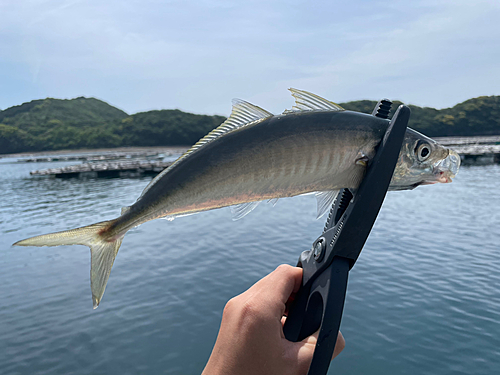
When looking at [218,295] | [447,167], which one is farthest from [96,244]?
[218,295]

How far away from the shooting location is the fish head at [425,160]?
5.55 feet

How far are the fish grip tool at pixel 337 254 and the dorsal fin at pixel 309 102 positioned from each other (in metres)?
0.29

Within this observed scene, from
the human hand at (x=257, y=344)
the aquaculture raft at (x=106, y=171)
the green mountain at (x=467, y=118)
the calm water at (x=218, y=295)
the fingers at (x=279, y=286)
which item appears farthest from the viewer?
the green mountain at (x=467, y=118)

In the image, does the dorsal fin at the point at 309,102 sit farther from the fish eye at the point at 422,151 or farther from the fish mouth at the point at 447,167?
the fish mouth at the point at 447,167

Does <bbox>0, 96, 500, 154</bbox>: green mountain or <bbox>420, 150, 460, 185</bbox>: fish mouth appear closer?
<bbox>420, 150, 460, 185</bbox>: fish mouth

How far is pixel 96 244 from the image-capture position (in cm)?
159

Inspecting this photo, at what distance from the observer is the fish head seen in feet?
5.55

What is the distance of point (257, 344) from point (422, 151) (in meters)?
1.23

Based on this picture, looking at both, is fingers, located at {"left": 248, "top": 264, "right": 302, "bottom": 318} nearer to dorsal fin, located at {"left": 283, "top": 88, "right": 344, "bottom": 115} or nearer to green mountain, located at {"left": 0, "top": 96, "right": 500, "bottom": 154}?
dorsal fin, located at {"left": 283, "top": 88, "right": 344, "bottom": 115}

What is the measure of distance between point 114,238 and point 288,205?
3240cm

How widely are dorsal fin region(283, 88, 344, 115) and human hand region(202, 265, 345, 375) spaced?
3.12ft

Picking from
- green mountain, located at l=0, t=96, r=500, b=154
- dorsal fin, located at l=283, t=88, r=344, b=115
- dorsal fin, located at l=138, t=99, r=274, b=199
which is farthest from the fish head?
green mountain, located at l=0, t=96, r=500, b=154

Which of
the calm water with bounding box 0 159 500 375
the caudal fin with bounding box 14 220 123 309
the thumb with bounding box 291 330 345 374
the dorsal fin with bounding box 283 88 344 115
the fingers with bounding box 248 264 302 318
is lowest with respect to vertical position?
the calm water with bounding box 0 159 500 375

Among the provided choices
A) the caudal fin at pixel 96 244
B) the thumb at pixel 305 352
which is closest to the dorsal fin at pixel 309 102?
the caudal fin at pixel 96 244
